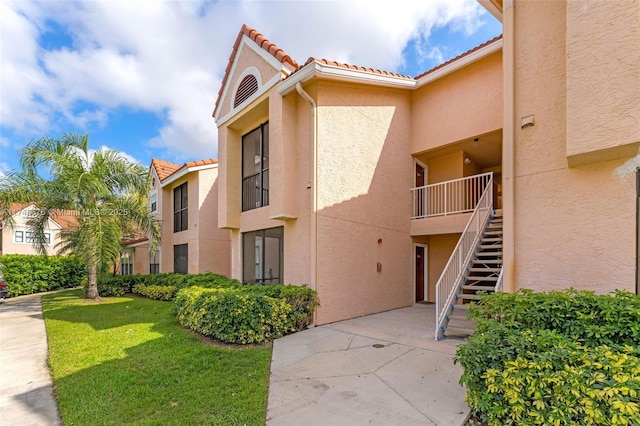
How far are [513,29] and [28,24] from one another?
13.0m

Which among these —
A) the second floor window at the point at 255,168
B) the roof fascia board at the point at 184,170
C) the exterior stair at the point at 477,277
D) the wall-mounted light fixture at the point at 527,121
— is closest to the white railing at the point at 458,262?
the exterior stair at the point at 477,277

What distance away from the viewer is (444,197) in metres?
11.8

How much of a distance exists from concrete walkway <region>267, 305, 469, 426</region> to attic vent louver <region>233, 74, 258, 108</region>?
812 centimetres

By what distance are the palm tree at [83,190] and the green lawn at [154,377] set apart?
18.7ft

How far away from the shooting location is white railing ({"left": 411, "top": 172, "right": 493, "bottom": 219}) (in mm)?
11745

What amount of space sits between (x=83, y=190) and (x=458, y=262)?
600 inches

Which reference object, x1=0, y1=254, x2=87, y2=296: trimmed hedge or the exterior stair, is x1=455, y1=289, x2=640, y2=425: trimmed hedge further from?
x1=0, y1=254, x2=87, y2=296: trimmed hedge

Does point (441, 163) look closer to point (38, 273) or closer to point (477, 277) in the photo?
point (477, 277)

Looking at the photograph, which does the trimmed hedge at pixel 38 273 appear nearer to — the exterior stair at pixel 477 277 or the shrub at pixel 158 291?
the shrub at pixel 158 291

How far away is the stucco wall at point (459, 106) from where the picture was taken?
10.1 m

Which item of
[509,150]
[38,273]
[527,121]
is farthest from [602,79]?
[38,273]

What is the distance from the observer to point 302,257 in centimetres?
938

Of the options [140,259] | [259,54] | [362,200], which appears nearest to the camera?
[362,200]

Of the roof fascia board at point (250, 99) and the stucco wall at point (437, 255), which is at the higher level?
the roof fascia board at point (250, 99)
